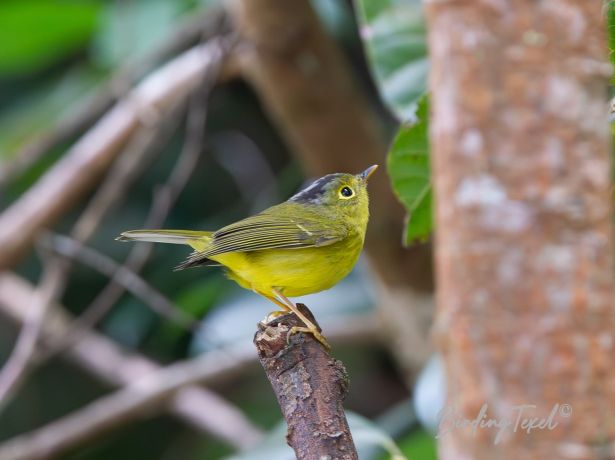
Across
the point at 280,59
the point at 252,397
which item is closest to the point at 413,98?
the point at 280,59

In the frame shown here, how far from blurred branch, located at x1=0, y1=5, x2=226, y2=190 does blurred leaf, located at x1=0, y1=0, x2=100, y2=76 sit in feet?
1.60

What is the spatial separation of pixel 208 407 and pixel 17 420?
1.61 m

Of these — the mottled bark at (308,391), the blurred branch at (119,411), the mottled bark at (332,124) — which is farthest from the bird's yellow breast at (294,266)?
the blurred branch at (119,411)

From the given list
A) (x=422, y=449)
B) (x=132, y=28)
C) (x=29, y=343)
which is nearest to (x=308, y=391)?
(x=422, y=449)

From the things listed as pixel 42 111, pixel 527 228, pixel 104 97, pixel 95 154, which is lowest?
pixel 527 228

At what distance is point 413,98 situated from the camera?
11.6 feet

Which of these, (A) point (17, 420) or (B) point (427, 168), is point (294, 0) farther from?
(A) point (17, 420)

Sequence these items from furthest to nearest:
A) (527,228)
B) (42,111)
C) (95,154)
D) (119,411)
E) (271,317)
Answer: (42,111) < (95,154) < (119,411) < (271,317) < (527,228)

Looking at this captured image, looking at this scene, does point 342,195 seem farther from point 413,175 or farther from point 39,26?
point 39,26

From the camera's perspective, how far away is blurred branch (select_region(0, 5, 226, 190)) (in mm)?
5363

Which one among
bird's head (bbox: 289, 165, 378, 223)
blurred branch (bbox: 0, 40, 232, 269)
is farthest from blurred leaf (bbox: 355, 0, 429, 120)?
blurred branch (bbox: 0, 40, 232, 269)

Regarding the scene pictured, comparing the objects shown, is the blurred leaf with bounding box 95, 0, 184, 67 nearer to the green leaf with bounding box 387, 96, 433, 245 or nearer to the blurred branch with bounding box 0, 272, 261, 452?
the blurred branch with bounding box 0, 272, 261, 452

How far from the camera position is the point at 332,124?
4684 mm

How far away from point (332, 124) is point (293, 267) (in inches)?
64.3
